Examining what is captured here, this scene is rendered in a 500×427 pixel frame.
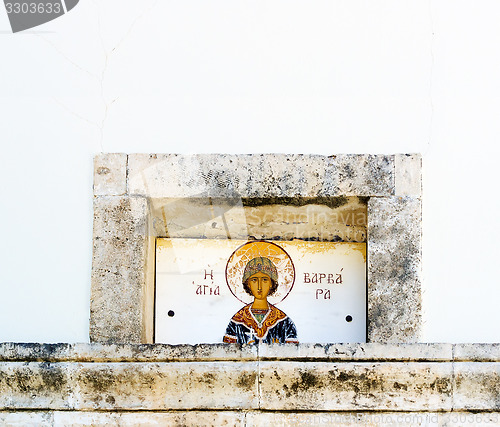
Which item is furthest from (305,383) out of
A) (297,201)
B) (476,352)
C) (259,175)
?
(259,175)

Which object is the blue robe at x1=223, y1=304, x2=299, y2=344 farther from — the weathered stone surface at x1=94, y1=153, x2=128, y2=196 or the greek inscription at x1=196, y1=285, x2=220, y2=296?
the weathered stone surface at x1=94, y1=153, x2=128, y2=196

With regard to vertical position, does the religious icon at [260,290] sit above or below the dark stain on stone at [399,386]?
above

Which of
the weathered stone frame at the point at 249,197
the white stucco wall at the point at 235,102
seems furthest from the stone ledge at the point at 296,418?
the white stucco wall at the point at 235,102

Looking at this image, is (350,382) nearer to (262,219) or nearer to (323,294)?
(323,294)

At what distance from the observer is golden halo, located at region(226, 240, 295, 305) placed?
18.5 feet

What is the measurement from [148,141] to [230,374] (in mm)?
1367

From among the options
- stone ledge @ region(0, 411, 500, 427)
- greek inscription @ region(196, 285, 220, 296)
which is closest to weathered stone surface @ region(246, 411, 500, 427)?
stone ledge @ region(0, 411, 500, 427)

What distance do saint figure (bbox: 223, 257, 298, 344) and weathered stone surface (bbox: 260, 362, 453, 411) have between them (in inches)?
22.0

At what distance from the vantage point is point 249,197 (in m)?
5.38

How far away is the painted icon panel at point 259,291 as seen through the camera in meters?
5.57

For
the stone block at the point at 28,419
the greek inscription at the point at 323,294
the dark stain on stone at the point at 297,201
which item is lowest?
the stone block at the point at 28,419

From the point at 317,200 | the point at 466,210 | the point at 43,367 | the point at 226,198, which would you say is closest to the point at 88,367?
the point at 43,367

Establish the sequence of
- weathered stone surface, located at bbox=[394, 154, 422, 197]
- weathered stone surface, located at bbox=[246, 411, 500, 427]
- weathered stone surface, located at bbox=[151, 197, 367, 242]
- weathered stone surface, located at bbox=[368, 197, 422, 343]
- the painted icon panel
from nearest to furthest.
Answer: weathered stone surface, located at bbox=[246, 411, 500, 427], weathered stone surface, located at bbox=[368, 197, 422, 343], weathered stone surface, located at bbox=[394, 154, 422, 197], weathered stone surface, located at bbox=[151, 197, 367, 242], the painted icon panel

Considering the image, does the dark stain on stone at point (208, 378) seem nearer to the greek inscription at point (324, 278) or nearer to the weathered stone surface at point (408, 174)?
the greek inscription at point (324, 278)
